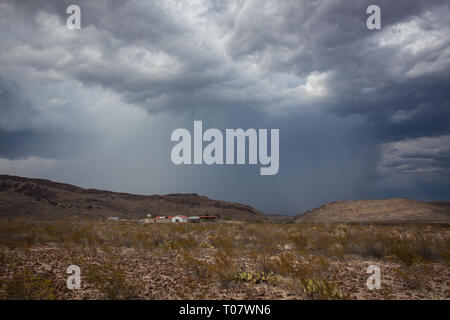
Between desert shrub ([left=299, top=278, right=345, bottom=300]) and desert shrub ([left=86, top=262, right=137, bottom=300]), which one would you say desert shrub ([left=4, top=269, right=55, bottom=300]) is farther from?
desert shrub ([left=299, top=278, right=345, bottom=300])

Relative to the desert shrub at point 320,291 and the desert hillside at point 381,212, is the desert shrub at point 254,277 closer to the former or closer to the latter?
the desert shrub at point 320,291

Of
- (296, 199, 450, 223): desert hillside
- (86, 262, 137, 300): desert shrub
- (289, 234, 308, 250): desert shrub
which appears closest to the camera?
(86, 262, 137, 300): desert shrub

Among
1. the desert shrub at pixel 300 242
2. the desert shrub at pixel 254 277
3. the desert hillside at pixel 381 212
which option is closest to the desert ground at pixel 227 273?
the desert shrub at pixel 254 277

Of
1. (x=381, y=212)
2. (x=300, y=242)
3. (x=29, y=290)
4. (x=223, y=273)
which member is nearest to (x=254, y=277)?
(x=223, y=273)

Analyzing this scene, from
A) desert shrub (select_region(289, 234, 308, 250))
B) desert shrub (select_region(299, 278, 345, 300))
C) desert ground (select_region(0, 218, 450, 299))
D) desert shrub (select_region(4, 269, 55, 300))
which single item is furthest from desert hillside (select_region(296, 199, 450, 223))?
desert shrub (select_region(4, 269, 55, 300))

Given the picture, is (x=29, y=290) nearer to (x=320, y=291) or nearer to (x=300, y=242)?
(x=320, y=291)

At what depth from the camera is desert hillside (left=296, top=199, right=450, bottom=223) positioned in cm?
4627

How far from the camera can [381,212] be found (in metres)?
51.8

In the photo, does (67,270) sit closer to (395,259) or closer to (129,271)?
(129,271)

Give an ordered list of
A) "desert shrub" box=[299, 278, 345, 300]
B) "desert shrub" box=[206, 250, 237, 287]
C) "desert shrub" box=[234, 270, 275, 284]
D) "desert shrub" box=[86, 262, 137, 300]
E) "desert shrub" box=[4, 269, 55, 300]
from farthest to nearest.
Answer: "desert shrub" box=[234, 270, 275, 284] < "desert shrub" box=[206, 250, 237, 287] < "desert shrub" box=[86, 262, 137, 300] < "desert shrub" box=[4, 269, 55, 300] < "desert shrub" box=[299, 278, 345, 300]

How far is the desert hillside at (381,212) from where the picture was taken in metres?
46.3

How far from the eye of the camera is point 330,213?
58.9 metres

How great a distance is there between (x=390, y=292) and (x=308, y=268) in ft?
7.45
